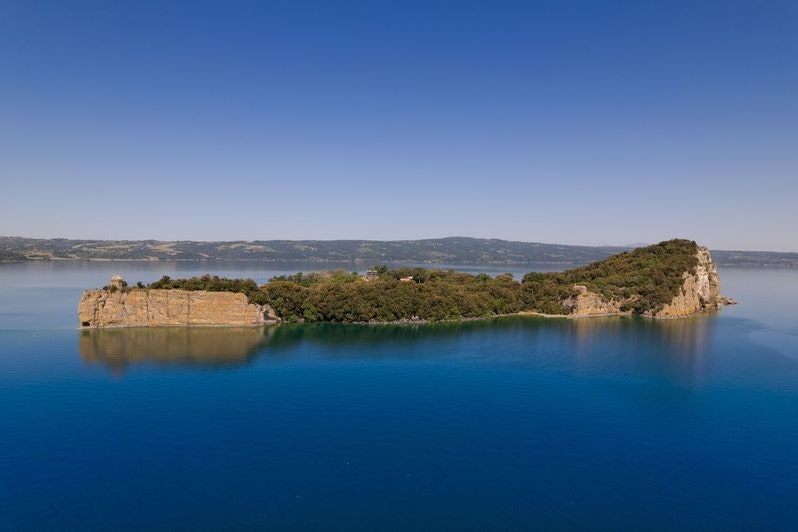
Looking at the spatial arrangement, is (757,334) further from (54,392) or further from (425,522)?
(54,392)

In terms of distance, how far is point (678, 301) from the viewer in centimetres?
6794

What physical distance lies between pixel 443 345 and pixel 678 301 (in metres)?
39.5

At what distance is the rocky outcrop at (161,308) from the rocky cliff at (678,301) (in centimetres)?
4086

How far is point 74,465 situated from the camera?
2194 centimetres

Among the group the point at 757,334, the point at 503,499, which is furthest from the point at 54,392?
the point at 757,334

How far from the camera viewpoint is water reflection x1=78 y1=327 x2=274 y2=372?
39094 millimetres

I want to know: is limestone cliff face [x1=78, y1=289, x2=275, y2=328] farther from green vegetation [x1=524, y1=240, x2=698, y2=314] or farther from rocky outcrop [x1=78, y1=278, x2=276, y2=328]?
green vegetation [x1=524, y1=240, x2=698, y2=314]

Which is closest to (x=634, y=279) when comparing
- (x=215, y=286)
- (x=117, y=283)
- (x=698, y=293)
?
(x=698, y=293)

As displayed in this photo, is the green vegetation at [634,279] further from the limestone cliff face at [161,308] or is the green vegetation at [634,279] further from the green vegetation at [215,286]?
the limestone cliff face at [161,308]

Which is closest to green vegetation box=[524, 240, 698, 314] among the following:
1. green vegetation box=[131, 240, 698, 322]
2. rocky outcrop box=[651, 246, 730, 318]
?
green vegetation box=[131, 240, 698, 322]

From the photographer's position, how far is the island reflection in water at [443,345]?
130 ft

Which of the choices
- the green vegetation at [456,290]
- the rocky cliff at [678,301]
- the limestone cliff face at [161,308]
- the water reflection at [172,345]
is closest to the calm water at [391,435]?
the water reflection at [172,345]

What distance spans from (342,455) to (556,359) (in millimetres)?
24300

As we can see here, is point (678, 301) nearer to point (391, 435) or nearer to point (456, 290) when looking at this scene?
point (456, 290)
